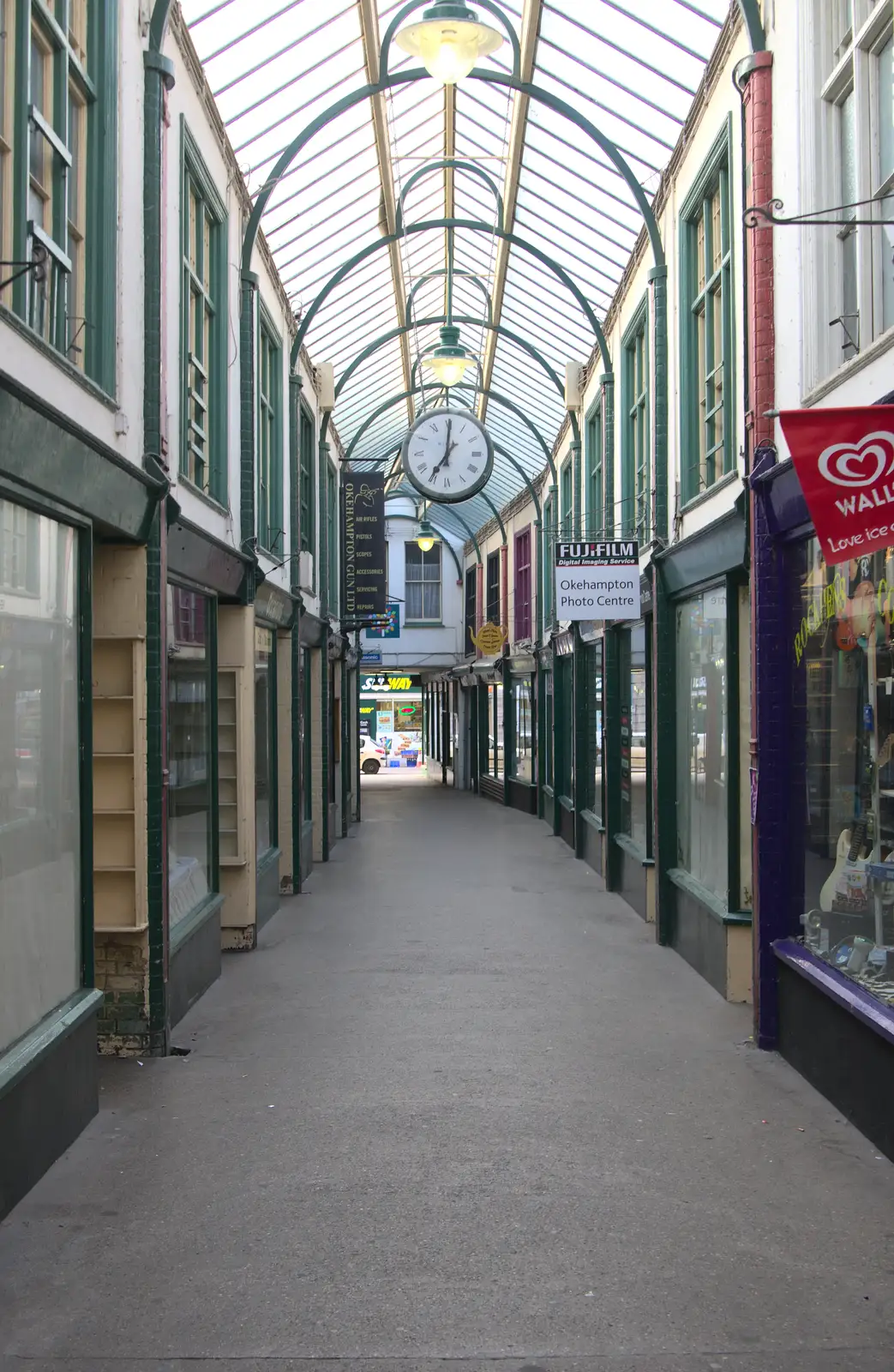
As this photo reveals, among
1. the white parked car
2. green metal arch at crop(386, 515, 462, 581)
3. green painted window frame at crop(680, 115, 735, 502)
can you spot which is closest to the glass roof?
green painted window frame at crop(680, 115, 735, 502)

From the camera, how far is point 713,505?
30.4 ft

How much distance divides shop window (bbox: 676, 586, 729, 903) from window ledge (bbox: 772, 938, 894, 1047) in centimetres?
181

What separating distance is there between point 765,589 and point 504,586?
22207 mm

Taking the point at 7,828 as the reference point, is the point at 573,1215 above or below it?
below

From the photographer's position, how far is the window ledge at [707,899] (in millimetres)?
8641

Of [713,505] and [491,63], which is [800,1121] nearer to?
[713,505]

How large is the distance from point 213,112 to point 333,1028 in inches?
264

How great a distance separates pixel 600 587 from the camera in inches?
456

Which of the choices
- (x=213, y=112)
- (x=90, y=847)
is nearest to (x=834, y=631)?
(x=90, y=847)

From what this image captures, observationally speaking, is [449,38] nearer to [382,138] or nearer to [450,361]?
[382,138]

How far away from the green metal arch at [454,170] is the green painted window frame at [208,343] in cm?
286

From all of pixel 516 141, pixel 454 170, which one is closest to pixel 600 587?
pixel 516 141

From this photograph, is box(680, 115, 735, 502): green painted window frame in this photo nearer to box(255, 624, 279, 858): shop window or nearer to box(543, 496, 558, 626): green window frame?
box(255, 624, 279, 858): shop window

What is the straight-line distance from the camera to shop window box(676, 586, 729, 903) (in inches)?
364
